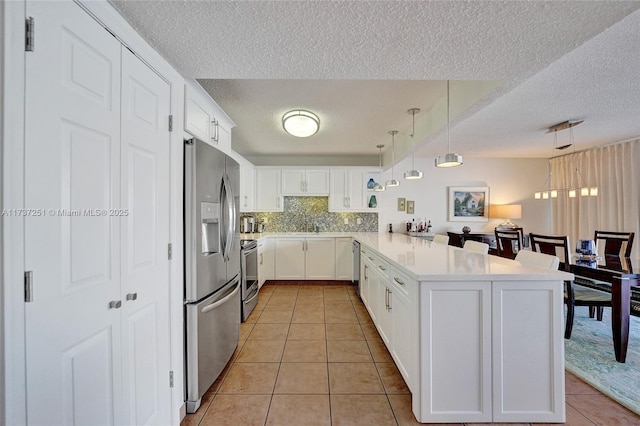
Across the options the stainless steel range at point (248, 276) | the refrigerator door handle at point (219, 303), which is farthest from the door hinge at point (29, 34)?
the stainless steel range at point (248, 276)

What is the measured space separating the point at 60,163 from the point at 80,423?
0.97 meters

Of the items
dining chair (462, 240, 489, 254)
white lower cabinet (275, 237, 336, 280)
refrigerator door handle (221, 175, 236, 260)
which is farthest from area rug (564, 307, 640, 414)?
white lower cabinet (275, 237, 336, 280)

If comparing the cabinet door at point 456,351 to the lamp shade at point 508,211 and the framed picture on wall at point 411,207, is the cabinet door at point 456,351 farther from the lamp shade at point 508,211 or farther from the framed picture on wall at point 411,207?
the lamp shade at point 508,211

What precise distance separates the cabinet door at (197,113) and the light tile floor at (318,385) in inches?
73.1

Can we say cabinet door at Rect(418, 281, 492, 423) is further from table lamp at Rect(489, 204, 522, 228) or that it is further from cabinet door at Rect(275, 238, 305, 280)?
table lamp at Rect(489, 204, 522, 228)

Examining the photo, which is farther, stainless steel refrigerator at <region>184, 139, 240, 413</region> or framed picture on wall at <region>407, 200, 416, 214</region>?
framed picture on wall at <region>407, 200, 416, 214</region>

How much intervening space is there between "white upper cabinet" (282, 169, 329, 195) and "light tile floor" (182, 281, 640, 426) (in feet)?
8.42

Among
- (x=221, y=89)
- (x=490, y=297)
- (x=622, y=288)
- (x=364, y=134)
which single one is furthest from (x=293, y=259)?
(x=622, y=288)

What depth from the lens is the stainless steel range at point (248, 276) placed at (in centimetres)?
309

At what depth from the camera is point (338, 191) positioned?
509cm

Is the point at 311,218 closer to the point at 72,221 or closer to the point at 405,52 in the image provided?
the point at 405,52

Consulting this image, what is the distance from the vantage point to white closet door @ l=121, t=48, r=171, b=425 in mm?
1225

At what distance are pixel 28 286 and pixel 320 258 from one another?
13.5ft

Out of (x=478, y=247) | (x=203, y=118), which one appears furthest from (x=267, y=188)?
(x=478, y=247)
